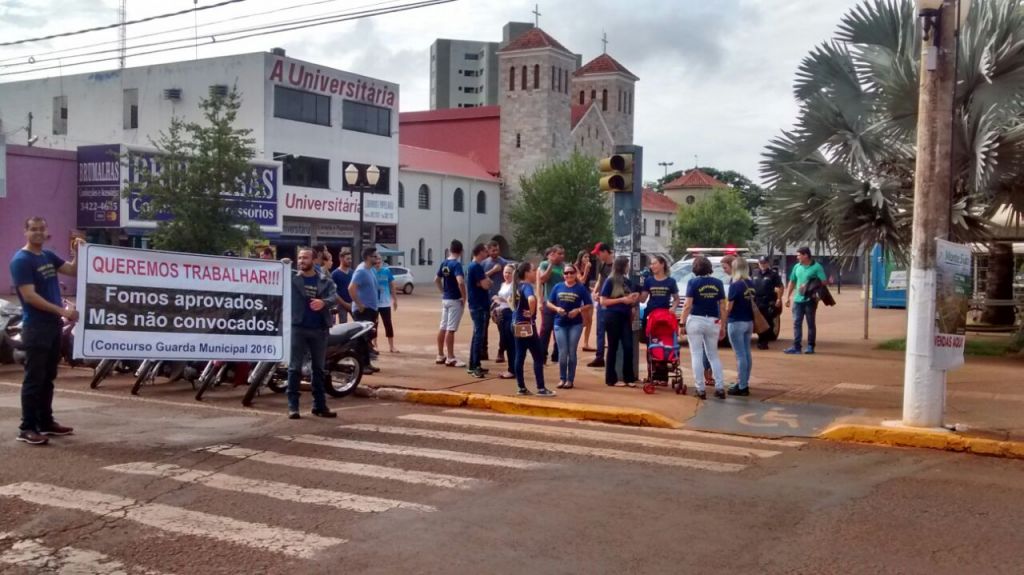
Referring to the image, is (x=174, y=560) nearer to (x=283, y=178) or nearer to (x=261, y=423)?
(x=261, y=423)

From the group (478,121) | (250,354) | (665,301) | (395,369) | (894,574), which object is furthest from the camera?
(478,121)

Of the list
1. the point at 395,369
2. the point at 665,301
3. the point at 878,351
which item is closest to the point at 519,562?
the point at 665,301

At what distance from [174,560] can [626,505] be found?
291 cm

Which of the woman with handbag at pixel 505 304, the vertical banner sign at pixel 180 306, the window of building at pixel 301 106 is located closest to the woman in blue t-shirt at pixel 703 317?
the woman with handbag at pixel 505 304

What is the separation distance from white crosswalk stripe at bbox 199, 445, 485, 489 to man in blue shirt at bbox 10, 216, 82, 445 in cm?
157

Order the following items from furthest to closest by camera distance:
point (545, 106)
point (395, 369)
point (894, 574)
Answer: point (545, 106)
point (395, 369)
point (894, 574)

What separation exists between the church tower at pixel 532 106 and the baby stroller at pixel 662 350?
56846 mm

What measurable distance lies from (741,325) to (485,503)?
239 inches

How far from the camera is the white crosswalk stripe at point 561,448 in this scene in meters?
7.88

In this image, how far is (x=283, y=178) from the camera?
4525cm

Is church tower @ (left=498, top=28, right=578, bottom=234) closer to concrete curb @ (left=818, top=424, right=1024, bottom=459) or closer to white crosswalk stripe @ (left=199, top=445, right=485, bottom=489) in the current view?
concrete curb @ (left=818, top=424, right=1024, bottom=459)

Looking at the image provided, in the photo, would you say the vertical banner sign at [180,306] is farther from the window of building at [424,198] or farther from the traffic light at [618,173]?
the window of building at [424,198]

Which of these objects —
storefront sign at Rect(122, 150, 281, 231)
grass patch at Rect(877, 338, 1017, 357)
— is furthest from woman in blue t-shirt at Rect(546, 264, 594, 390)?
storefront sign at Rect(122, 150, 281, 231)

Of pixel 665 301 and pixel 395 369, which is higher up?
pixel 665 301
